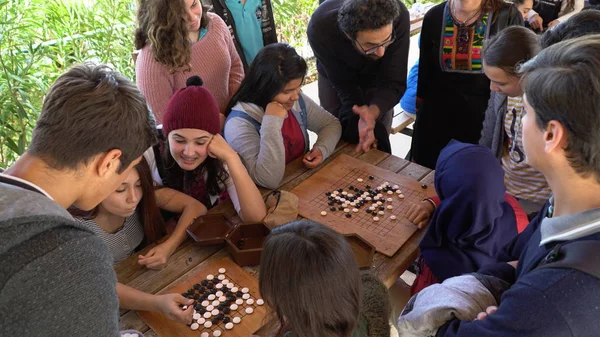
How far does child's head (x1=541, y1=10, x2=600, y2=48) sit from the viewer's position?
6.26 feet

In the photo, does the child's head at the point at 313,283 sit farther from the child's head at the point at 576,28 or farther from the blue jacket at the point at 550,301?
the child's head at the point at 576,28

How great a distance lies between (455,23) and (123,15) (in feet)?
8.36

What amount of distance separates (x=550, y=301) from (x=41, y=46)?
340 cm

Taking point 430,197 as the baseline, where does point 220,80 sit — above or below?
above

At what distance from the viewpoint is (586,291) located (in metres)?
0.92

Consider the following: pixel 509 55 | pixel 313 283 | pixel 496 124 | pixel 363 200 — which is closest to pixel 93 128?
pixel 313 283

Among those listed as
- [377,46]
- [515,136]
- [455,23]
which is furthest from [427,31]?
[515,136]

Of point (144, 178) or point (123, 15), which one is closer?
point (144, 178)

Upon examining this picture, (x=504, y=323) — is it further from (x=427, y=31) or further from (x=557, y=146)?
(x=427, y=31)

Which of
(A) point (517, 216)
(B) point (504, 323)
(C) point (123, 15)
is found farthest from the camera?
(C) point (123, 15)

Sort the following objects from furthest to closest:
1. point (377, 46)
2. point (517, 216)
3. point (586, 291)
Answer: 1. point (377, 46)
2. point (517, 216)
3. point (586, 291)

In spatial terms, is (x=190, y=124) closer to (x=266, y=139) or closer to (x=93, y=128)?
(x=266, y=139)

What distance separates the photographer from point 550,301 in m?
0.95

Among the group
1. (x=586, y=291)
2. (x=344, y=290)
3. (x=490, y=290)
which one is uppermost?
(x=586, y=291)
